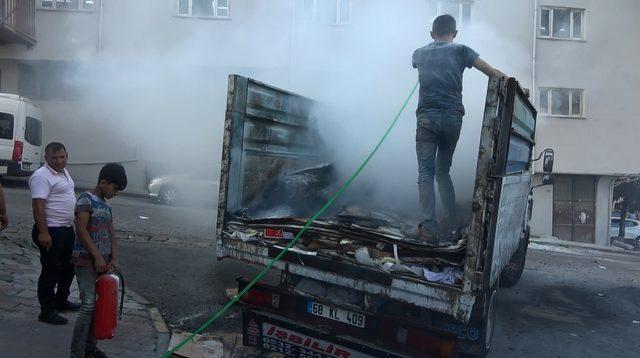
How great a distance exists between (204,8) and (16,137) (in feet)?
14.0

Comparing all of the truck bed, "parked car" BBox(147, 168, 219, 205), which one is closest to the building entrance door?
"parked car" BBox(147, 168, 219, 205)

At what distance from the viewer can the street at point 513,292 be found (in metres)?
3.86

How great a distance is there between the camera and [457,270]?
7.75 ft

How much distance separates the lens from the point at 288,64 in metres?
6.58

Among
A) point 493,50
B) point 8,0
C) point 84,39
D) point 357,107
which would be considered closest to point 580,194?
point 493,50

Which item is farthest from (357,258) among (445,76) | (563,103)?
(563,103)

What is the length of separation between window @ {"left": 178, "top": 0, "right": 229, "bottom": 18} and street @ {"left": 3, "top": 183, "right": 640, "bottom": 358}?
3.25 m

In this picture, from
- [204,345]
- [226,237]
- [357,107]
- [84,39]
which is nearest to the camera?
[226,237]

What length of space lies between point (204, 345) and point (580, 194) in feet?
38.5

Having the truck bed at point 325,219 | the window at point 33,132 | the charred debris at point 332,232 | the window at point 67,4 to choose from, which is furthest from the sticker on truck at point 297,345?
the window at point 33,132

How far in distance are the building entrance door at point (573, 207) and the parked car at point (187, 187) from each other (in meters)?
8.17

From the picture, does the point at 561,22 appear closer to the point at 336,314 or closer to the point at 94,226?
the point at 336,314

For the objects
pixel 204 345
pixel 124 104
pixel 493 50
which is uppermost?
pixel 493 50

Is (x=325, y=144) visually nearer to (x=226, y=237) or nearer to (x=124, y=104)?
(x=226, y=237)
